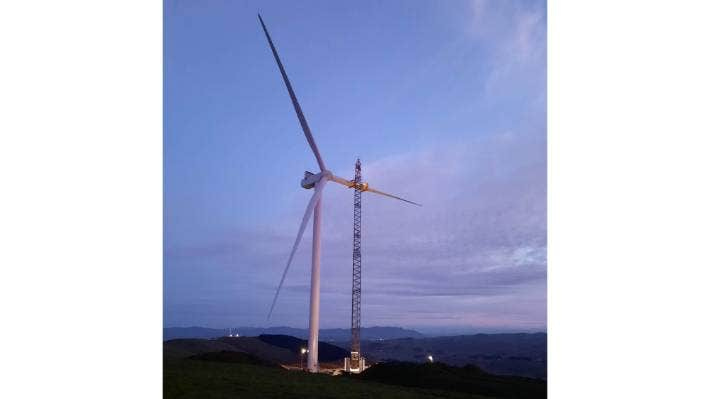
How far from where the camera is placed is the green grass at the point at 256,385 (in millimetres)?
11273

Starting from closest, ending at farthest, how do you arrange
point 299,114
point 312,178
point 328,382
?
point 328,382 < point 299,114 < point 312,178

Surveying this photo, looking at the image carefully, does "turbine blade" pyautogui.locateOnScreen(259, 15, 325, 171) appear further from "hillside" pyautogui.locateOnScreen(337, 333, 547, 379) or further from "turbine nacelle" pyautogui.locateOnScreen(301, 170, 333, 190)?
"hillside" pyautogui.locateOnScreen(337, 333, 547, 379)

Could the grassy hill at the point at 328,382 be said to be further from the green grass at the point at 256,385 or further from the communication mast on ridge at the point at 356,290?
the communication mast on ridge at the point at 356,290

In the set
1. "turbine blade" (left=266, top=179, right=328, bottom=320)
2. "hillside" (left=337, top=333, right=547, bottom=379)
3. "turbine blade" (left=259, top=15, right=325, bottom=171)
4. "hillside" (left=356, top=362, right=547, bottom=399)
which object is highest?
"turbine blade" (left=259, top=15, right=325, bottom=171)

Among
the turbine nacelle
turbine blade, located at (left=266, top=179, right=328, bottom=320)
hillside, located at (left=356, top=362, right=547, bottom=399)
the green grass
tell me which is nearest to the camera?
the green grass

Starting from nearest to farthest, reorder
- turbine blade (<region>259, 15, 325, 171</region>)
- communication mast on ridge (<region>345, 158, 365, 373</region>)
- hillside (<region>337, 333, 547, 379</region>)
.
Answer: turbine blade (<region>259, 15, 325, 171</region>) < communication mast on ridge (<region>345, 158, 365, 373</region>) < hillside (<region>337, 333, 547, 379</region>)

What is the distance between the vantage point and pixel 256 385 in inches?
488

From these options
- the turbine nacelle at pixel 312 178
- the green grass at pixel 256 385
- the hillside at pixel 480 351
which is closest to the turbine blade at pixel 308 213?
the turbine nacelle at pixel 312 178

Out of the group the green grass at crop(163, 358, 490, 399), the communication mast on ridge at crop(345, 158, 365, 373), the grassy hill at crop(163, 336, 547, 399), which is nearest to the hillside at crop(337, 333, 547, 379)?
the communication mast on ridge at crop(345, 158, 365, 373)

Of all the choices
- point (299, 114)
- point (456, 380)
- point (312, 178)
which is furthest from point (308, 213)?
point (456, 380)

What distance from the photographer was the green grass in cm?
1127

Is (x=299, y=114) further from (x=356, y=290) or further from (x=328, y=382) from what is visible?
(x=356, y=290)

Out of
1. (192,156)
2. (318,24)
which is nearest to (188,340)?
(192,156)
